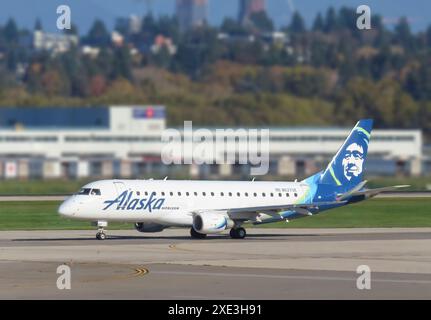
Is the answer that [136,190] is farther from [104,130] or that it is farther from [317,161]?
[104,130]

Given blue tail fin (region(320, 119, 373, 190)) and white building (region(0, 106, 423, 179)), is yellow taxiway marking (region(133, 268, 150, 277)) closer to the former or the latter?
blue tail fin (region(320, 119, 373, 190))

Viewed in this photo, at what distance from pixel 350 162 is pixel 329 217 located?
10.9 m

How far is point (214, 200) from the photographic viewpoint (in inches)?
2291

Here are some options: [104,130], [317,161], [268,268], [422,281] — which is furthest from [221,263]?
[104,130]

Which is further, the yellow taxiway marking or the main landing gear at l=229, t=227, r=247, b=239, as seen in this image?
the main landing gear at l=229, t=227, r=247, b=239

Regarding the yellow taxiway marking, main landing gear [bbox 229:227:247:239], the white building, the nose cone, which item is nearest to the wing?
main landing gear [bbox 229:227:247:239]

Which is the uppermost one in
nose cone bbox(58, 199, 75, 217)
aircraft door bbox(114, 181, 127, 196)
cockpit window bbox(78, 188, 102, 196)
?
aircraft door bbox(114, 181, 127, 196)

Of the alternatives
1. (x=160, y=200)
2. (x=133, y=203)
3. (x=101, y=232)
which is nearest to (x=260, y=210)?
(x=160, y=200)

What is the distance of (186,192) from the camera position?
189 feet

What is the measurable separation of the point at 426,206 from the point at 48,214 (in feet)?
78.3

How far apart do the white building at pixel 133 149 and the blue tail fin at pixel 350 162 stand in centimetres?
4683

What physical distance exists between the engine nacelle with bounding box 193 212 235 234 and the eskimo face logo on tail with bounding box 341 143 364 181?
8517mm

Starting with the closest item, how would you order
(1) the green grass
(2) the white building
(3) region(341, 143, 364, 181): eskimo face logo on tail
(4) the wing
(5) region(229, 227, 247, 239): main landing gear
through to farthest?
(4) the wing < (5) region(229, 227, 247, 239): main landing gear < (3) region(341, 143, 364, 181): eskimo face logo on tail < (1) the green grass < (2) the white building

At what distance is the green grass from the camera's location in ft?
219
